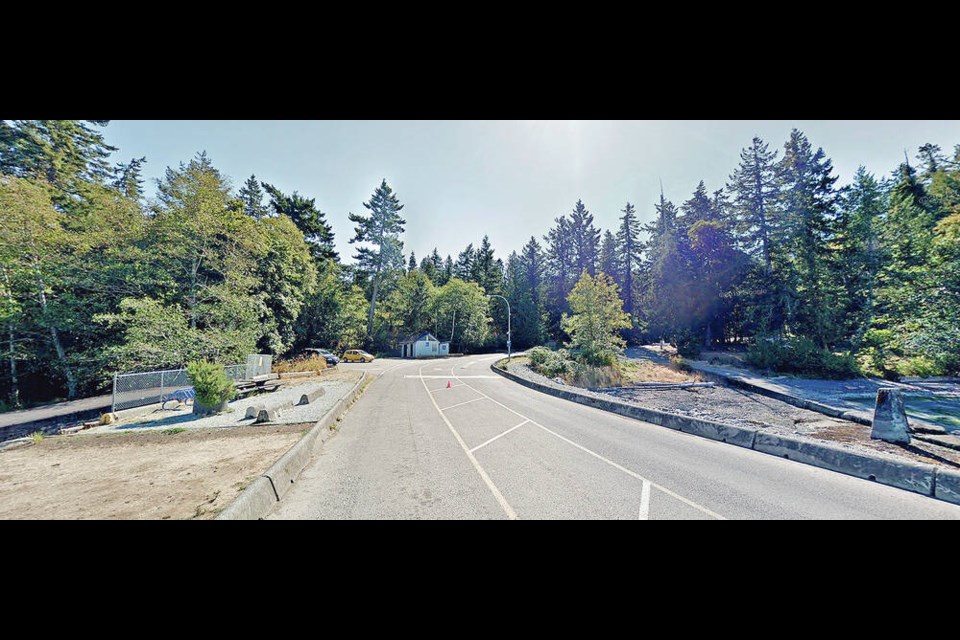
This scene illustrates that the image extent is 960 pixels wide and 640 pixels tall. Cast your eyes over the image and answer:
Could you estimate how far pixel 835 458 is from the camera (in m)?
4.73

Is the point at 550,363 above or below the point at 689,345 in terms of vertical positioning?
below

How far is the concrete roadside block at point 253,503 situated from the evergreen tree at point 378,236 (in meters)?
38.1

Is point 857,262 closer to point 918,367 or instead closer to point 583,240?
point 918,367

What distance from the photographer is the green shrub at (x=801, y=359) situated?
18438 mm

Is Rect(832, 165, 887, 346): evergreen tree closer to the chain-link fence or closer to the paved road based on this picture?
the paved road

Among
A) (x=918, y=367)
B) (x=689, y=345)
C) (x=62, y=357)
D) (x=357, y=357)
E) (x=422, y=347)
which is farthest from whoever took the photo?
(x=422, y=347)

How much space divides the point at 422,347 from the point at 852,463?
36653 mm

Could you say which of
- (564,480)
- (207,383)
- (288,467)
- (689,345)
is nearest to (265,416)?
A: (207,383)

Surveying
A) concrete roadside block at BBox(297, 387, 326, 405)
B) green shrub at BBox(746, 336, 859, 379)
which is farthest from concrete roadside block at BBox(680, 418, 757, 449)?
green shrub at BBox(746, 336, 859, 379)

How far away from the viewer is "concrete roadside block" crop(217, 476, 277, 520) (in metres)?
3.33

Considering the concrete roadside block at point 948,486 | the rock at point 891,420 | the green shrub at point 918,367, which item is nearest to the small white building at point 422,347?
the rock at point 891,420
